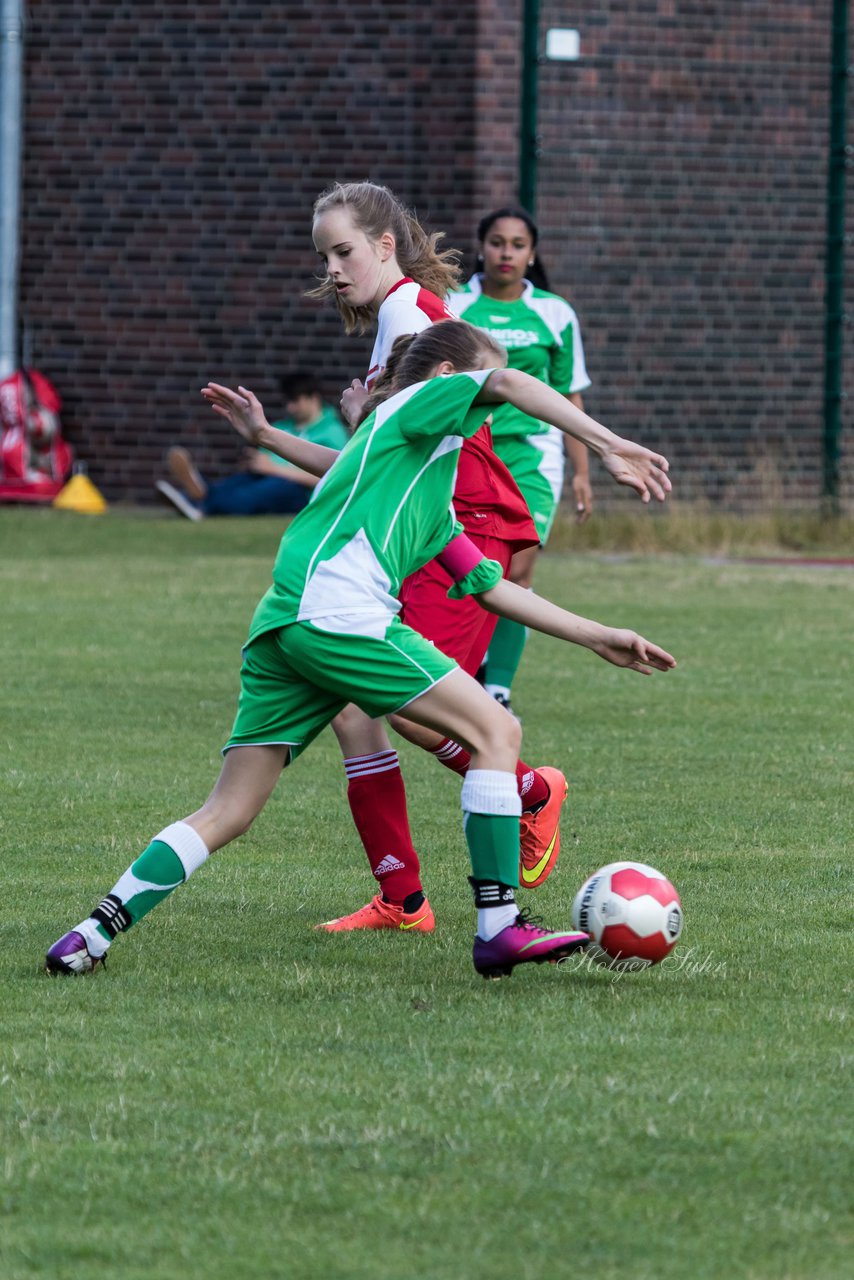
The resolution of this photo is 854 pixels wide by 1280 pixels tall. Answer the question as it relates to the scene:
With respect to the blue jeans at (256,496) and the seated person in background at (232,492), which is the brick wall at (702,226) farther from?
the blue jeans at (256,496)

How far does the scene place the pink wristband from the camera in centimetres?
497

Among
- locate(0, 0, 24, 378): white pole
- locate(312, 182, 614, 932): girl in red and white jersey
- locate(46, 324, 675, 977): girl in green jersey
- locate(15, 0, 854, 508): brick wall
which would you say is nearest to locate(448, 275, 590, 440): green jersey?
locate(312, 182, 614, 932): girl in red and white jersey

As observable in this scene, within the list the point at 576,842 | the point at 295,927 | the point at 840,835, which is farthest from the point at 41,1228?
the point at 840,835

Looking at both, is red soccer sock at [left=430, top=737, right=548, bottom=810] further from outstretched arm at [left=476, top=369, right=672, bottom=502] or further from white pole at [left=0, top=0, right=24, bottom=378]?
white pole at [left=0, top=0, right=24, bottom=378]

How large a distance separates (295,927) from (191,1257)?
2.28 metres

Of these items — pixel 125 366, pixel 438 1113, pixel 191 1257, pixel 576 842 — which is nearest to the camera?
pixel 191 1257

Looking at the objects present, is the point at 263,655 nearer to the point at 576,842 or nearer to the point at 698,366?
the point at 576,842

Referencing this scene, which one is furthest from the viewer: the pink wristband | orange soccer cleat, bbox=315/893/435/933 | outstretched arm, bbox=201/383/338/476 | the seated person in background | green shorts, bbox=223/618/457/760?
the seated person in background

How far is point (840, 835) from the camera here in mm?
6605

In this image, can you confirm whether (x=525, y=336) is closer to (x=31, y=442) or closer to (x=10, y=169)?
(x=31, y=442)

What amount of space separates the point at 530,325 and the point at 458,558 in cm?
469

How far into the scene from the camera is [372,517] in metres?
4.72

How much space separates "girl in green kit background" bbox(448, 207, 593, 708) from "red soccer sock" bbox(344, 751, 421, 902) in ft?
11.0

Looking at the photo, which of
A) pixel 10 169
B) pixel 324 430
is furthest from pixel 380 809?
pixel 10 169
